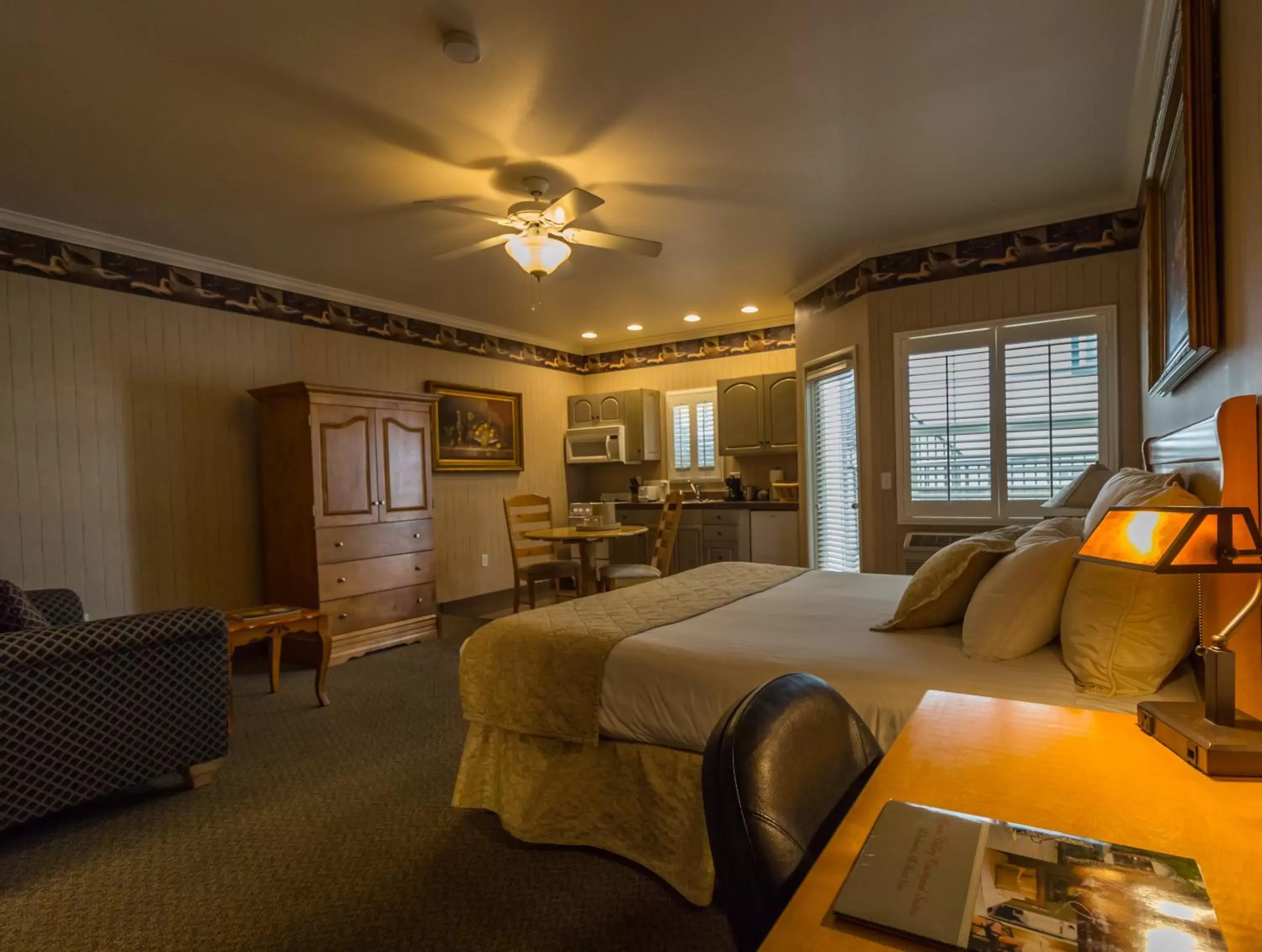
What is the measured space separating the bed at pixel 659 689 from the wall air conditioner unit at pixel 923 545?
1662 mm

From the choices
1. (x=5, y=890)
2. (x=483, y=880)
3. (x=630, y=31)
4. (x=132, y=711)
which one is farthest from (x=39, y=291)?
(x=483, y=880)

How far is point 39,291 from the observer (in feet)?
12.0

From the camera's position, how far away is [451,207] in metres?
3.09

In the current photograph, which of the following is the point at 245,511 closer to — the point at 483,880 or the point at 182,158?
the point at 182,158

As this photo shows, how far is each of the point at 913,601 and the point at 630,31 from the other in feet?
6.79

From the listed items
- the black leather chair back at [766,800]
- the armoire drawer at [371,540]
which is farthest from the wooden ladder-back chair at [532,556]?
the black leather chair back at [766,800]

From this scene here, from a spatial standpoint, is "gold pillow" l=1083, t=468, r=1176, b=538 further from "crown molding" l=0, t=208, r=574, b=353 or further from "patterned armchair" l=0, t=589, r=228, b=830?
"crown molding" l=0, t=208, r=574, b=353

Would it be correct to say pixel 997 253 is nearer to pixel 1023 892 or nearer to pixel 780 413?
pixel 780 413

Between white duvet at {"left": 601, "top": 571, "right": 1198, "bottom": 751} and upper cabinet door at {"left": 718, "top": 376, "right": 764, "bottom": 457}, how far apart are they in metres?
4.03

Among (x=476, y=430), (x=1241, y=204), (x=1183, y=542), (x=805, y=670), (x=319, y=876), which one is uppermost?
(x=1241, y=204)

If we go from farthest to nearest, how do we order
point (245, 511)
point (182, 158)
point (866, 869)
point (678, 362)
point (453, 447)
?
point (678, 362) < point (453, 447) < point (245, 511) < point (182, 158) < point (866, 869)

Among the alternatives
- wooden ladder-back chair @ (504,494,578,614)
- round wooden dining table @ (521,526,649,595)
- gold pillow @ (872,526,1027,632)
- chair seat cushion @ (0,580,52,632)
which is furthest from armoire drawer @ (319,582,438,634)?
gold pillow @ (872,526,1027,632)

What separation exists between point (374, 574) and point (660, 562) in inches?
81.0

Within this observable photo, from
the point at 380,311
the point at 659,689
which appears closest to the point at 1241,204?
the point at 659,689
